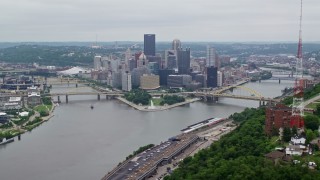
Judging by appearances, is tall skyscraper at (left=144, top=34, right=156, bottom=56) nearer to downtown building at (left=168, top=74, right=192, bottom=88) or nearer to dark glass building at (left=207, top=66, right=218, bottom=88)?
downtown building at (left=168, top=74, right=192, bottom=88)

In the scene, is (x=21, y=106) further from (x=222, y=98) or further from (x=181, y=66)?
(x=181, y=66)

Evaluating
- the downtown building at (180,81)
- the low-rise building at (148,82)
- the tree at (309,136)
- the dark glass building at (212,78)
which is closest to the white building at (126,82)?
the low-rise building at (148,82)

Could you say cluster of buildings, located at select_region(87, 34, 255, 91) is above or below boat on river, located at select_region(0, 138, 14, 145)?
above

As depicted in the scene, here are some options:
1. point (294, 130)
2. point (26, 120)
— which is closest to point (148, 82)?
point (26, 120)

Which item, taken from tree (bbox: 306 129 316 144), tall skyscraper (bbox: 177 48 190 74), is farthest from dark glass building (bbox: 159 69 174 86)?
tree (bbox: 306 129 316 144)

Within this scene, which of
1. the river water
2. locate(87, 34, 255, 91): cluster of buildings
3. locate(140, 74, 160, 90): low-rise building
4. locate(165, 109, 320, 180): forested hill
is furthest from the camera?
locate(87, 34, 255, 91): cluster of buildings

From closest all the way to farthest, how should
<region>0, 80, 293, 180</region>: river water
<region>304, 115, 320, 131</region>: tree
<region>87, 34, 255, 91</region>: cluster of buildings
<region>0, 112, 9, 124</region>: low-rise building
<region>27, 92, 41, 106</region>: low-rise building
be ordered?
<region>304, 115, 320, 131</region>: tree
<region>0, 80, 293, 180</region>: river water
<region>0, 112, 9, 124</region>: low-rise building
<region>27, 92, 41, 106</region>: low-rise building
<region>87, 34, 255, 91</region>: cluster of buildings

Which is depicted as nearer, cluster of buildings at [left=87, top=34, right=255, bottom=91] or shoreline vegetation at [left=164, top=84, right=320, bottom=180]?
shoreline vegetation at [left=164, top=84, right=320, bottom=180]
